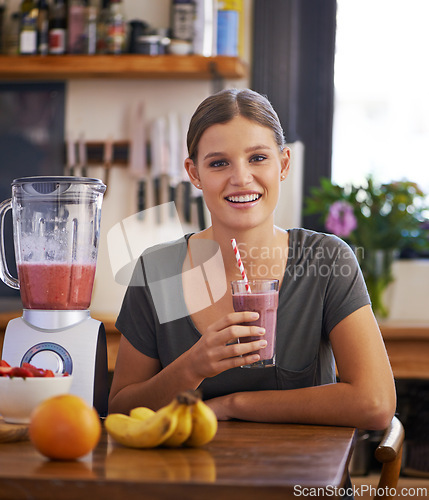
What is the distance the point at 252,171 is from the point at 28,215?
459 millimetres

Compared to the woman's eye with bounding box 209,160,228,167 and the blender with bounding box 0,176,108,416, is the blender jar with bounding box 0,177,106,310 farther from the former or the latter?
the woman's eye with bounding box 209,160,228,167

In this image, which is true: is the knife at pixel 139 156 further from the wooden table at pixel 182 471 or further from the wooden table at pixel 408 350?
the wooden table at pixel 182 471

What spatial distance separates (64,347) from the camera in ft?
4.04

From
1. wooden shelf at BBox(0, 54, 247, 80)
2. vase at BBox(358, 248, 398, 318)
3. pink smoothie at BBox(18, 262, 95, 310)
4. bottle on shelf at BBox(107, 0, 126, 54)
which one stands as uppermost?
bottle on shelf at BBox(107, 0, 126, 54)

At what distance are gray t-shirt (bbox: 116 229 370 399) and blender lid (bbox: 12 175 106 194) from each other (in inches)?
11.6

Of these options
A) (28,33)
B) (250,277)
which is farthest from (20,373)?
(28,33)

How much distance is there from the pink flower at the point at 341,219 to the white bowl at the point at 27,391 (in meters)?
1.79

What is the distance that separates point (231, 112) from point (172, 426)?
755 millimetres

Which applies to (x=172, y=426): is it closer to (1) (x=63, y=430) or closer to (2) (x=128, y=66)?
(1) (x=63, y=430)

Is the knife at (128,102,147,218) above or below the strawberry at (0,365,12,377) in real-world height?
above

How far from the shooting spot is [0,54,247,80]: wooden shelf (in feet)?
9.26

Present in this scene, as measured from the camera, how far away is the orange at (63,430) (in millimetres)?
871

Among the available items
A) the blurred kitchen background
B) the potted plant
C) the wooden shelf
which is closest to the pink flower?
the potted plant

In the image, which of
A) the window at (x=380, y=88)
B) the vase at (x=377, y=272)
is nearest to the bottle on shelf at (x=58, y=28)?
the window at (x=380, y=88)
